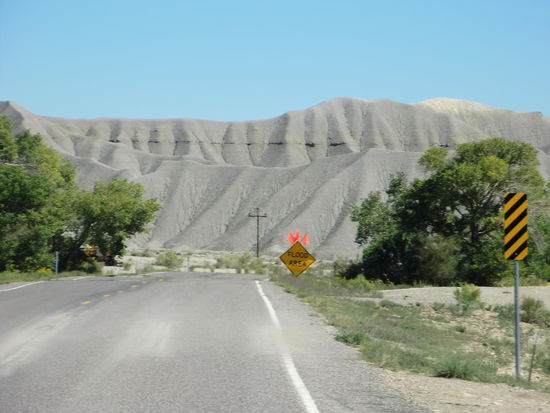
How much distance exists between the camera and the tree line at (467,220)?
44219 mm

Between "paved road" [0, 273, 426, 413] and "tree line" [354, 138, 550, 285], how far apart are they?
29696 millimetres

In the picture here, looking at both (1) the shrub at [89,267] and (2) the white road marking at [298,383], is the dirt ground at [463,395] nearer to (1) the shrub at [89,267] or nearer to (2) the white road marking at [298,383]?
(2) the white road marking at [298,383]

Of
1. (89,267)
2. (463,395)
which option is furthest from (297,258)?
(89,267)

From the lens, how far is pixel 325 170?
110 metres

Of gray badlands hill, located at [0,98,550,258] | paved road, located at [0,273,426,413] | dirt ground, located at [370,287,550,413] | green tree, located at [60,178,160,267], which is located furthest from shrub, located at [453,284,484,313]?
gray badlands hill, located at [0,98,550,258]

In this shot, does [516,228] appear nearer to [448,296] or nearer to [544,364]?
[544,364]

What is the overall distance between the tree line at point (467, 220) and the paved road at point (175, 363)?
29.7 m

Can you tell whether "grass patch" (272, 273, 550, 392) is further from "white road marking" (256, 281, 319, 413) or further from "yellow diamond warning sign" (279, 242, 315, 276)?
"white road marking" (256, 281, 319, 413)

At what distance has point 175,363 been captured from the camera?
973cm

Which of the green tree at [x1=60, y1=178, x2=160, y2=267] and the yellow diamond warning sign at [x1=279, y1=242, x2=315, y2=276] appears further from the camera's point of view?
the green tree at [x1=60, y1=178, x2=160, y2=267]

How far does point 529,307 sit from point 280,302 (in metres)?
11.2

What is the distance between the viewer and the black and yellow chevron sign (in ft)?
38.6

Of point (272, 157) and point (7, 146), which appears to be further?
point (272, 157)

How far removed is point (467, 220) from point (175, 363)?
3998 cm
